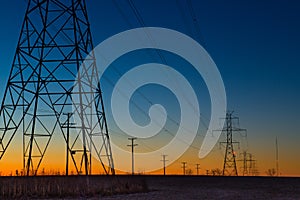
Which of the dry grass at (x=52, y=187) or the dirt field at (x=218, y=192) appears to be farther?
the dirt field at (x=218, y=192)

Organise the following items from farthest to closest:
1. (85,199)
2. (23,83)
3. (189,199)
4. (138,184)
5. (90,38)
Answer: (138,184)
(90,38)
(23,83)
(189,199)
(85,199)

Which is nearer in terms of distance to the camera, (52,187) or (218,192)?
(52,187)

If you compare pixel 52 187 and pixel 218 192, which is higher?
pixel 52 187

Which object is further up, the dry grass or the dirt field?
the dry grass

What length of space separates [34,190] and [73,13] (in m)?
12.4

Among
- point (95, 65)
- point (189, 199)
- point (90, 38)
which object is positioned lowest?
point (189, 199)

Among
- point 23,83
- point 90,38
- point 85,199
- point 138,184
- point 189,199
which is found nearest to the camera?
point 85,199

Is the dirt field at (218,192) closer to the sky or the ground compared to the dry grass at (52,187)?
closer to the ground

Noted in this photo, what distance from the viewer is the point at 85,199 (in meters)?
29.7

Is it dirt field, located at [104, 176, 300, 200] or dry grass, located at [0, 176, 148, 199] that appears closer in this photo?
dry grass, located at [0, 176, 148, 199]

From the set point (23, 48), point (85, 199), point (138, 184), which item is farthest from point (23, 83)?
point (138, 184)

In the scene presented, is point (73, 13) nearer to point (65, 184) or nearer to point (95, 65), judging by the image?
Result: point (95, 65)

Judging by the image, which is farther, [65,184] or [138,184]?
[138,184]

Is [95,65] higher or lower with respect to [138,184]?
higher
